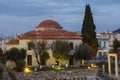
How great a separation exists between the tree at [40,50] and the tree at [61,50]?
1112 mm

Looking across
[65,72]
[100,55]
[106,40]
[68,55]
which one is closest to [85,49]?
[68,55]

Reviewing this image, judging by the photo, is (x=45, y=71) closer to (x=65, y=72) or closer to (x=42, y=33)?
(x=65, y=72)

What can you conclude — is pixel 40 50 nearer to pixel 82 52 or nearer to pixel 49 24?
pixel 82 52

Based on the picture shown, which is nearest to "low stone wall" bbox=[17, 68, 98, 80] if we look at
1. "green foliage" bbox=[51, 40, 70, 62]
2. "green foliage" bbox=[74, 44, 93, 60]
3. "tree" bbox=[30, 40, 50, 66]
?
"green foliage" bbox=[74, 44, 93, 60]

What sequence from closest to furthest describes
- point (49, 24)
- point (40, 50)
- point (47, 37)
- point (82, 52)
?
point (40, 50) → point (82, 52) → point (47, 37) → point (49, 24)

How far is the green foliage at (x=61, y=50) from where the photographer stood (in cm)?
4178

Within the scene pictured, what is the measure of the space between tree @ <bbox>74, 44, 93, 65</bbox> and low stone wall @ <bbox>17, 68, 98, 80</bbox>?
5362 millimetres

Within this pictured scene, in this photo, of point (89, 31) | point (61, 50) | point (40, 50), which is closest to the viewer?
point (61, 50)

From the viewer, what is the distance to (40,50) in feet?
138

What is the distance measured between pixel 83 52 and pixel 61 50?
3.03m

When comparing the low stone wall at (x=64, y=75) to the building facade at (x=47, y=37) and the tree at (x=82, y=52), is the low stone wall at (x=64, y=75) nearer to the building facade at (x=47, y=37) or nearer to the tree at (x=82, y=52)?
the tree at (x=82, y=52)

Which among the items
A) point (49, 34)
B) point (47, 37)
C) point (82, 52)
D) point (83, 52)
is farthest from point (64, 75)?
point (49, 34)

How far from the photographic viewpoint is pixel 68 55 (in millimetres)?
42656

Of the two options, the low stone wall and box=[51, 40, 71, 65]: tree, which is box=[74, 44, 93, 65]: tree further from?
the low stone wall
